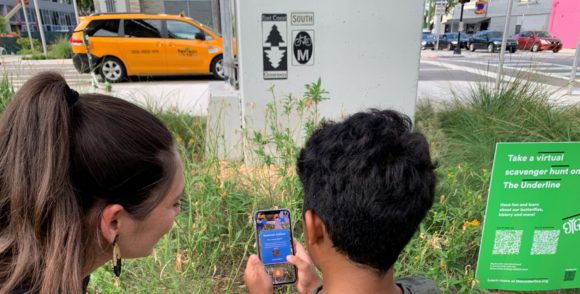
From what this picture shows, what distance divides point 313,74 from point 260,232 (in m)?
2.83

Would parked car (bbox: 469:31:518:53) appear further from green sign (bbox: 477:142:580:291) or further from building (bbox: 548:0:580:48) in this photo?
green sign (bbox: 477:142:580:291)

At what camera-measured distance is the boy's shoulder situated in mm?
1174

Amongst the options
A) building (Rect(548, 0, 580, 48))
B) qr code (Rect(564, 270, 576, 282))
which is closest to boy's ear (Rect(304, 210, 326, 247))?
qr code (Rect(564, 270, 576, 282))

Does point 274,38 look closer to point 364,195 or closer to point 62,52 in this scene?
point 364,195

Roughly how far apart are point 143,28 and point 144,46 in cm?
53

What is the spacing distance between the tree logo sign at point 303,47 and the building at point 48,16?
119ft

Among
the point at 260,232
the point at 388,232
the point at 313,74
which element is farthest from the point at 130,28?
the point at 388,232

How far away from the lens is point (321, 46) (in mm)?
4129

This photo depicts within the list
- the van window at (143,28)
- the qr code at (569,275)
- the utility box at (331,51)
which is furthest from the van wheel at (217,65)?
the qr code at (569,275)

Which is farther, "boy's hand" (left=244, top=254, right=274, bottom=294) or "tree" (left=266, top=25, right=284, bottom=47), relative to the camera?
"tree" (left=266, top=25, right=284, bottom=47)

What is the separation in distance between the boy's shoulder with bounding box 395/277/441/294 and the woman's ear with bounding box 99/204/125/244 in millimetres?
851

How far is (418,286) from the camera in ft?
3.91

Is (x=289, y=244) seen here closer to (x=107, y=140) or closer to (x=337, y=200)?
(x=337, y=200)

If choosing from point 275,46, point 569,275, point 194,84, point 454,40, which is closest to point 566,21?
point 454,40
